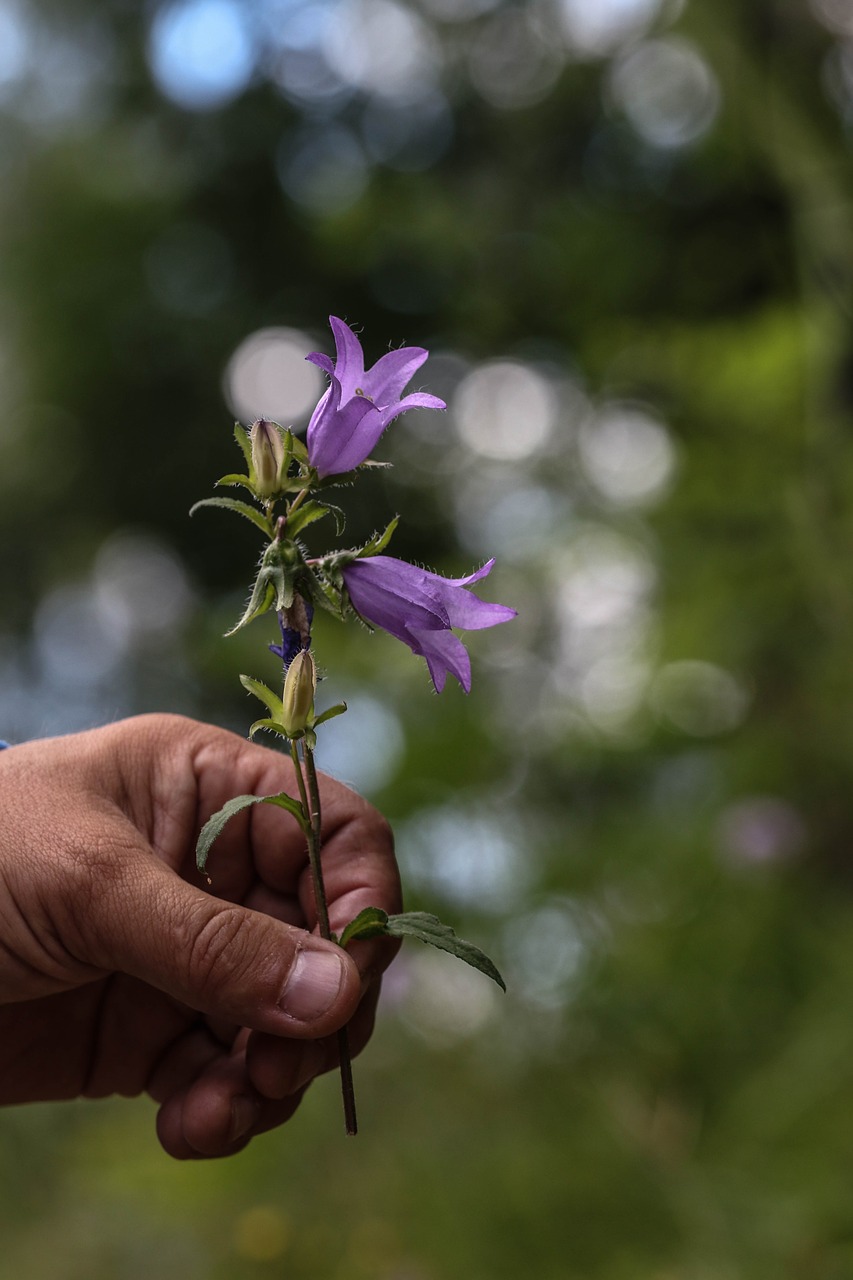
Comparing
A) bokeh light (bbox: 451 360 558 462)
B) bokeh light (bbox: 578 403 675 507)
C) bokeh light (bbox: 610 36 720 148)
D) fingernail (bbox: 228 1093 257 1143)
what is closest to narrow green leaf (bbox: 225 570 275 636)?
fingernail (bbox: 228 1093 257 1143)

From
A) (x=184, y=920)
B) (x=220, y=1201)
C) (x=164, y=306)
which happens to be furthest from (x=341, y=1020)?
(x=164, y=306)

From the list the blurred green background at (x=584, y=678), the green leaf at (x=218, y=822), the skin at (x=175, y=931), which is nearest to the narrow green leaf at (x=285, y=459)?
the green leaf at (x=218, y=822)

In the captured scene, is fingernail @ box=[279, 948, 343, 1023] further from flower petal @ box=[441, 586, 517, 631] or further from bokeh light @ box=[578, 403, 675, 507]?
bokeh light @ box=[578, 403, 675, 507]

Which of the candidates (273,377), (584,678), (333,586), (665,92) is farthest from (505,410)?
(333,586)

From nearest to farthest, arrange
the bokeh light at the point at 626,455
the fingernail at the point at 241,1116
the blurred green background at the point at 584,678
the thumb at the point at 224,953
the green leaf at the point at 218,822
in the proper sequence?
1. the green leaf at the point at 218,822
2. the thumb at the point at 224,953
3. the fingernail at the point at 241,1116
4. the blurred green background at the point at 584,678
5. the bokeh light at the point at 626,455

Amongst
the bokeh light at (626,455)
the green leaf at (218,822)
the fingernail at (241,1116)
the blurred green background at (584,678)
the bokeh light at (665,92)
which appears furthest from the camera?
the bokeh light at (665,92)

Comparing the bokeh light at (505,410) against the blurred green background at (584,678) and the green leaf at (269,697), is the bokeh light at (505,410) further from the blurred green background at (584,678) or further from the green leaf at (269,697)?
the green leaf at (269,697)
